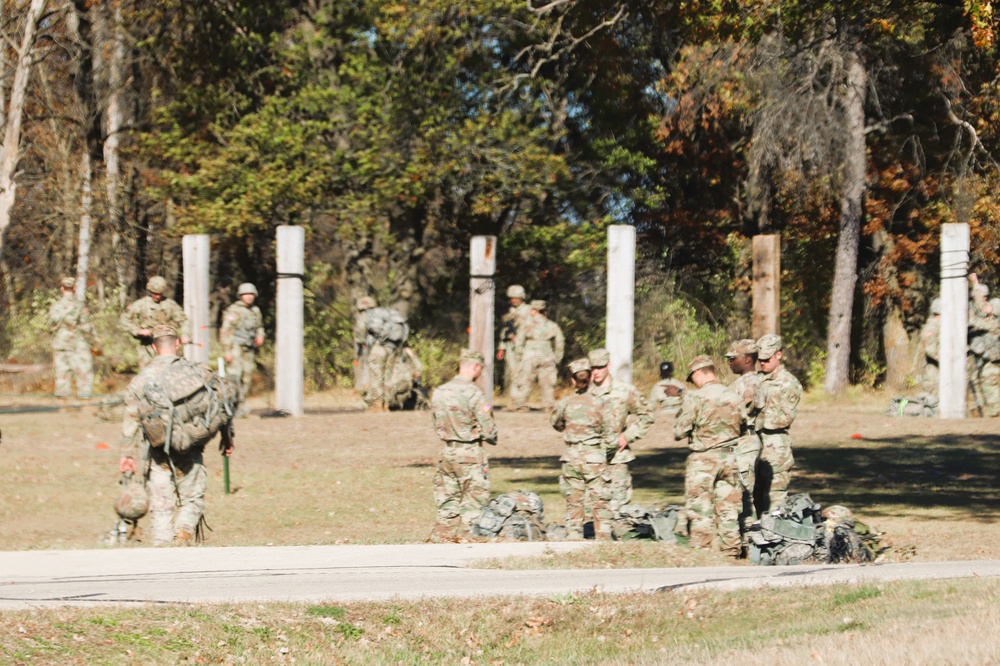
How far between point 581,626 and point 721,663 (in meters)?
1.61

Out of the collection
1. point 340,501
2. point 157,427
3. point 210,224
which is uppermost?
point 210,224

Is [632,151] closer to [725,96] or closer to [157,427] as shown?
[725,96]

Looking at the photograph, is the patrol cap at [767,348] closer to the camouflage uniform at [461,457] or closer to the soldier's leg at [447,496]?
the camouflage uniform at [461,457]

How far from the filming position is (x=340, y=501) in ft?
54.9

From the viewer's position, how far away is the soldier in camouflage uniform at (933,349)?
77.4 feet

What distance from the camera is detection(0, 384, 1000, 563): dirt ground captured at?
48.4ft

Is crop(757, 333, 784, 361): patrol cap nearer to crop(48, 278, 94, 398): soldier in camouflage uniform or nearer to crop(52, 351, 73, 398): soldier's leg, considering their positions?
crop(48, 278, 94, 398): soldier in camouflage uniform

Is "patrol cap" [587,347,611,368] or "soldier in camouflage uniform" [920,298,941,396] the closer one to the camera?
"patrol cap" [587,347,611,368]

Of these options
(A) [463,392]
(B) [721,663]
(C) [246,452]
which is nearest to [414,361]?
(C) [246,452]

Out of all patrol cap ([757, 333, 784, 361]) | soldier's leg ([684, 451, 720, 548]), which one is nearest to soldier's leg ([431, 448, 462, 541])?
soldier's leg ([684, 451, 720, 548])

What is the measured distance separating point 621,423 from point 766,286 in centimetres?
751

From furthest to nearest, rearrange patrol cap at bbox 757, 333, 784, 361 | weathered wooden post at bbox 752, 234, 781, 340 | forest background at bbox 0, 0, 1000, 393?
1. forest background at bbox 0, 0, 1000, 393
2. weathered wooden post at bbox 752, 234, 781, 340
3. patrol cap at bbox 757, 333, 784, 361

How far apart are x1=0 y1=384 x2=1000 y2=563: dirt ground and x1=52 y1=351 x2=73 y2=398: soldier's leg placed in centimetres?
102

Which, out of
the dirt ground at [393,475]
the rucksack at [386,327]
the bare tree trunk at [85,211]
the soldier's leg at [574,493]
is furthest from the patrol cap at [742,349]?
the bare tree trunk at [85,211]
